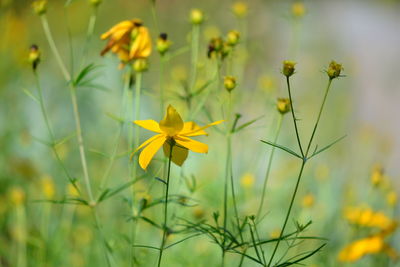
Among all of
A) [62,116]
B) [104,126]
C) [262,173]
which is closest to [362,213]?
[262,173]

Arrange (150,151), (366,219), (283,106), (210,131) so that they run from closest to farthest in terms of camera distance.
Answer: (150,151), (283,106), (366,219), (210,131)

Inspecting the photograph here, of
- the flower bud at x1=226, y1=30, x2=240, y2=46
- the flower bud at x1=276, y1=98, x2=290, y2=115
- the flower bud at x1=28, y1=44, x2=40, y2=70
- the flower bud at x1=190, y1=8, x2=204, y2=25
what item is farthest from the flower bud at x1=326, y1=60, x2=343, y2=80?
the flower bud at x1=28, y1=44, x2=40, y2=70

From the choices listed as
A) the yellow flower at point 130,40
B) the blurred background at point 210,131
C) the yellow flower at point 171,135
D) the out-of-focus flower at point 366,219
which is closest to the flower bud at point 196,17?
the blurred background at point 210,131

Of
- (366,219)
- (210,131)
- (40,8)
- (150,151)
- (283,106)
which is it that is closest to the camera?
(150,151)

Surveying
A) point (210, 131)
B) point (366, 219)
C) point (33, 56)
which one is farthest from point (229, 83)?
point (210, 131)

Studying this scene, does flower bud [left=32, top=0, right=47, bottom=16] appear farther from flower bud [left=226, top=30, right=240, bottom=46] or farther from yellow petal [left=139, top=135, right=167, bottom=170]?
yellow petal [left=139, top=135, right=167, bottom=170]

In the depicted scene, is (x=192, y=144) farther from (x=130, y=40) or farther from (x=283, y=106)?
(x=130, y=40)

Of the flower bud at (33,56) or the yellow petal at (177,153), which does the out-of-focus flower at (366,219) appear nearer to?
the yellow petal at (177,153)
